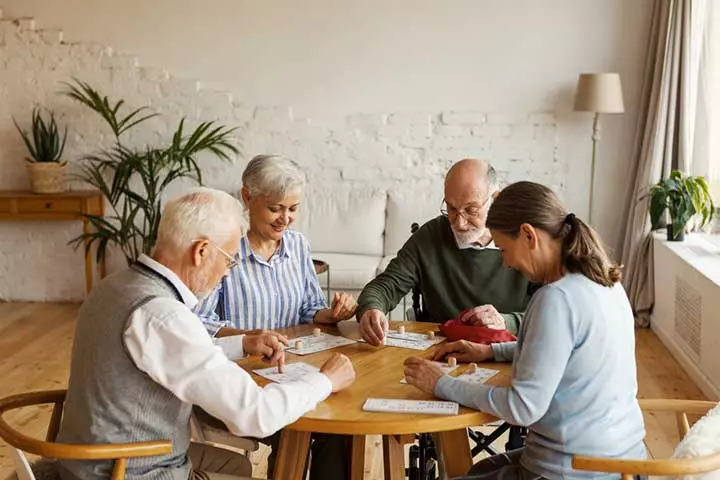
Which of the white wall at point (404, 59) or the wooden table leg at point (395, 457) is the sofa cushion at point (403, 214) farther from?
the wooden table leg at point (395, 457)

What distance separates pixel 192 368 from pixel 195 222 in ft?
1.21

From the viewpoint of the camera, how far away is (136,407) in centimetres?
218

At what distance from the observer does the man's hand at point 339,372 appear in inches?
95.7

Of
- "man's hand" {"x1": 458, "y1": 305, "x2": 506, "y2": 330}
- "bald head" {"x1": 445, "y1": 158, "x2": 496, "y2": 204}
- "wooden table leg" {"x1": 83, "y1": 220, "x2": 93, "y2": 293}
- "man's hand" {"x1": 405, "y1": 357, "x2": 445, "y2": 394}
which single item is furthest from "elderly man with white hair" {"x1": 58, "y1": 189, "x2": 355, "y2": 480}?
"wooden table leg" {"x1": 83, "y1": 220, "x2": 93, "y2": 293}

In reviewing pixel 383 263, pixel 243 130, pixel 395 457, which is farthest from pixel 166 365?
pixel 243 130

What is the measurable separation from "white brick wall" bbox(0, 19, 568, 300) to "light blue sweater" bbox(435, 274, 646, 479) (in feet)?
15.1

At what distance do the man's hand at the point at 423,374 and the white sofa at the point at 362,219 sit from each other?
4.06m

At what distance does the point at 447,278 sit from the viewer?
3.50 metres

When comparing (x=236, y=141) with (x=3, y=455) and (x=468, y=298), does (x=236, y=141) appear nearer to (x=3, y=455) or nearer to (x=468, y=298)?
(x=3, y=455)

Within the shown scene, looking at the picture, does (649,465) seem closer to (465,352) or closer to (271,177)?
(465,352)

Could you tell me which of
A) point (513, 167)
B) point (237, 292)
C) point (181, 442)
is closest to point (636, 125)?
point (513, 167)

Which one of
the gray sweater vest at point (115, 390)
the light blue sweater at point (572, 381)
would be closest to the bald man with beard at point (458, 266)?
the light blue sweater at point (572, 381)

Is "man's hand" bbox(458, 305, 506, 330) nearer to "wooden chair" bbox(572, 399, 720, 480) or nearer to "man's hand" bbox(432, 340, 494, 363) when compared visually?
"man's hand" bbox(432, 340, 494, 363)

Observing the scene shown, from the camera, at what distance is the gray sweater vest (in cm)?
214
